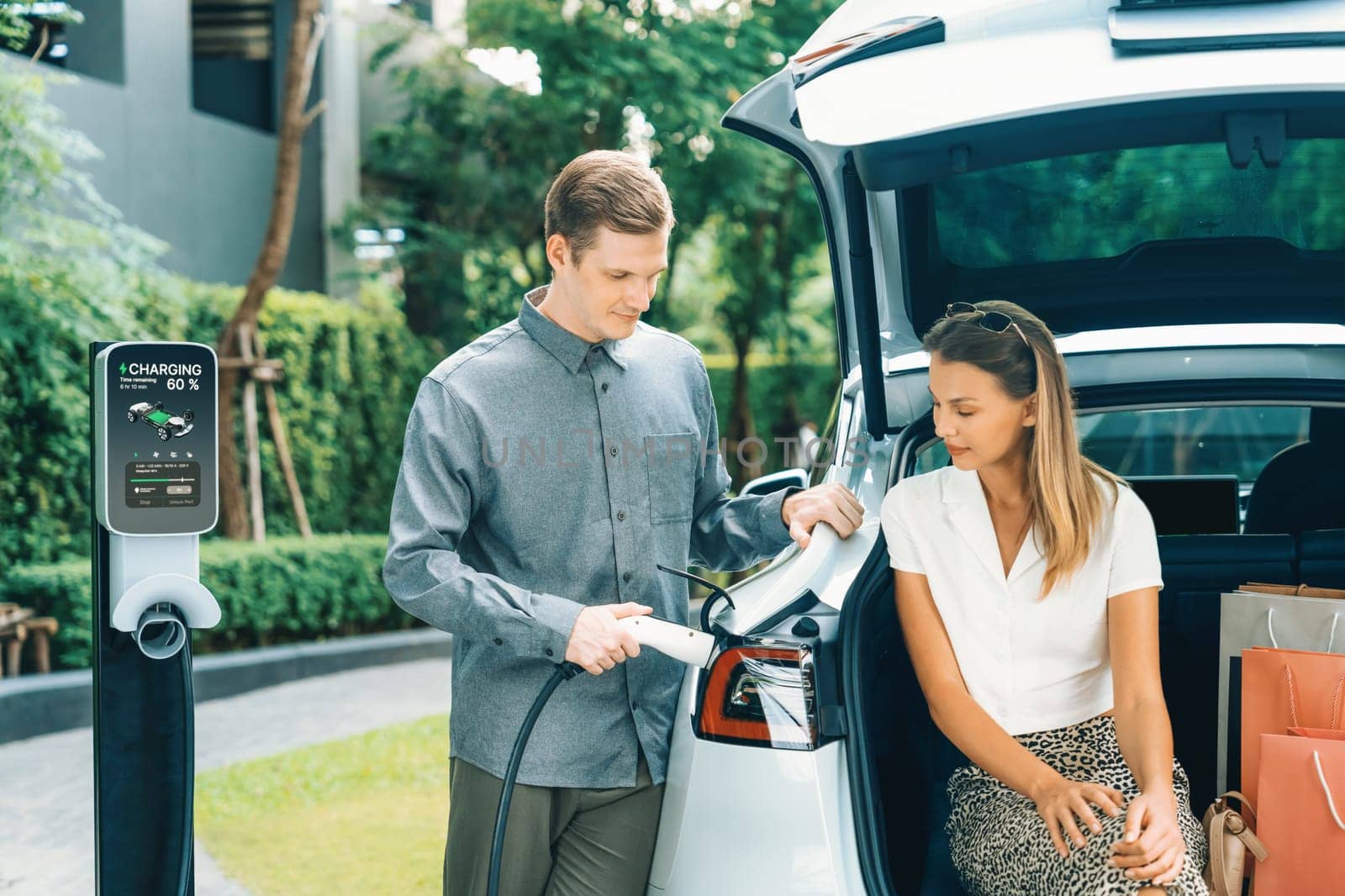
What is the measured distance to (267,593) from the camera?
28.3 feet

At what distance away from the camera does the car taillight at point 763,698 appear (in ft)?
6.70

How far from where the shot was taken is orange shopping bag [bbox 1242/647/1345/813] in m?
2.28

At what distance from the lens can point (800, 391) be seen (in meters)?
17.3

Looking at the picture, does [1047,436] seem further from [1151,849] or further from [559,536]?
[559,536]

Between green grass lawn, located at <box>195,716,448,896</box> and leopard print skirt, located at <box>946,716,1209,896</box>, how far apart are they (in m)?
2.56

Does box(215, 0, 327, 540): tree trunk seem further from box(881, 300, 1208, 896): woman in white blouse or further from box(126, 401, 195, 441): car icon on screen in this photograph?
box(881, 300, 1208, 896): woman in white blouse

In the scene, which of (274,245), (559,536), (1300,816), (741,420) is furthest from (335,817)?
(741,420)

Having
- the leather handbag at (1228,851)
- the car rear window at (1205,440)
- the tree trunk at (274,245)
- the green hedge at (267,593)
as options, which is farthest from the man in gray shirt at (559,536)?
the tree trunk at (274,245)

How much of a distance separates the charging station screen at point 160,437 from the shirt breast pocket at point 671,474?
2.74 feet

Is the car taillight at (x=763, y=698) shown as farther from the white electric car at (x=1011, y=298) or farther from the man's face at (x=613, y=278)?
the man's face at (x=613, y=278)

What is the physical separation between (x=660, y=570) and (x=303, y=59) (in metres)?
8.08

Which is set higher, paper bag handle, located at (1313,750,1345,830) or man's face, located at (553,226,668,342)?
man's face, located at (553,226,668,342)

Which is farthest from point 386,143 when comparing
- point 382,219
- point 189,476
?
point 189,476

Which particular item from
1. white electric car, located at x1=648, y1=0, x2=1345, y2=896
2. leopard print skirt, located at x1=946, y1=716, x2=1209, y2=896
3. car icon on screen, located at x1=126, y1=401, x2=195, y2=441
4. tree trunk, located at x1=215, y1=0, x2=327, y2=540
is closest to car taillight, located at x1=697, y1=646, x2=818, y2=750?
white electric car, located at x1=648, y1=0, x2=1345, y2=896
